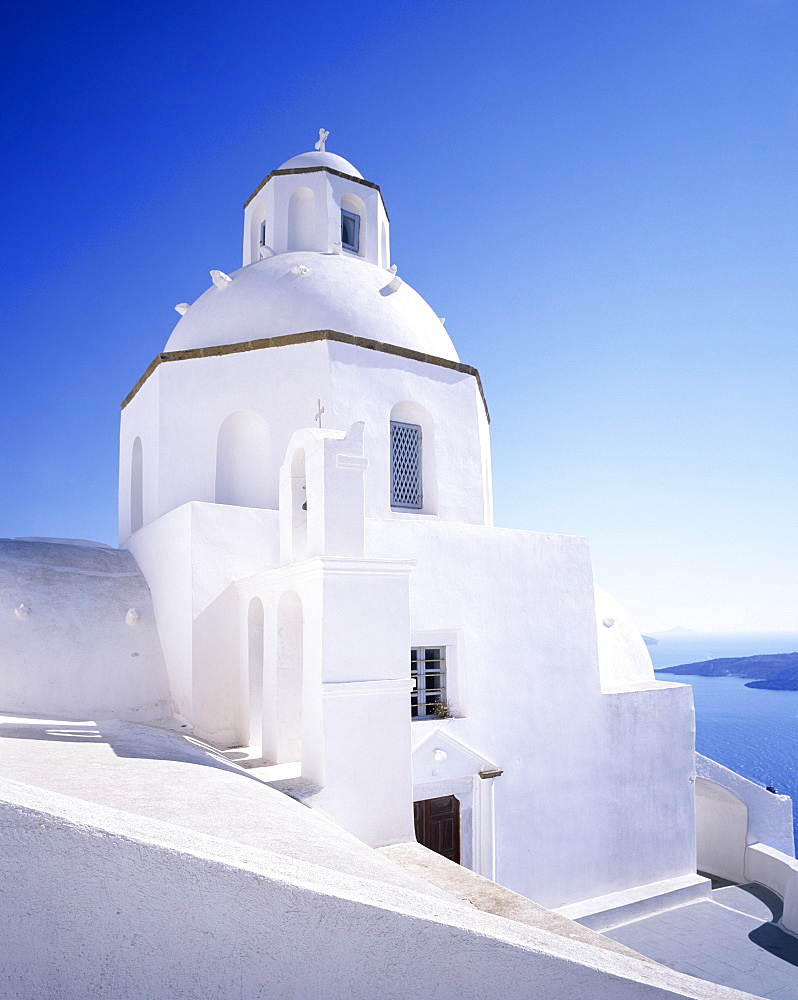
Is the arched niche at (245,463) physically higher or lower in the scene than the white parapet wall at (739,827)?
higher

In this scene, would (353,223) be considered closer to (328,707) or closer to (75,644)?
(75,644)

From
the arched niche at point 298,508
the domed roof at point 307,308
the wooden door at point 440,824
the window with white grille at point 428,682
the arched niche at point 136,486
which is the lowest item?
the wooden door at point 440,824

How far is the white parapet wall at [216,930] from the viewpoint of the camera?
2.01 meters

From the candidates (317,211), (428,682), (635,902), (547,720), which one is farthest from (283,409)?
(635,902)

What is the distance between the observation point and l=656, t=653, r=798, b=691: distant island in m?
84.3

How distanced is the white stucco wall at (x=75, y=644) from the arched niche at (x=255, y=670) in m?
1.19

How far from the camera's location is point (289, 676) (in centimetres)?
702

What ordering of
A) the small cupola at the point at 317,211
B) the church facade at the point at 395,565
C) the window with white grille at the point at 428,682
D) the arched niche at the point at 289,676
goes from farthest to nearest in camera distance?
the small cupola at the point at 317,211 → the window with white grille at the point at 428,682 → the church facade at the point at 395,565 → the arched niche at the point at 289,676

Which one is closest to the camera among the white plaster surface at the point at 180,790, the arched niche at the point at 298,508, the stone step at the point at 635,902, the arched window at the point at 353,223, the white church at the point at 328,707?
the white church at the point at 328,707

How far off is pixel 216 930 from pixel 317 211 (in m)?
11.7

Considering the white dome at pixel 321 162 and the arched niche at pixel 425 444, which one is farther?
the white dome at pixel 321 162

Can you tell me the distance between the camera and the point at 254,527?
857 cm

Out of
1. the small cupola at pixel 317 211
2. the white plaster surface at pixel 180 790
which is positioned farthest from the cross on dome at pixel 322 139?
the white plaster surface at pixel 180 790

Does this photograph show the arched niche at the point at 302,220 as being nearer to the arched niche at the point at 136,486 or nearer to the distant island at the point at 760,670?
the arched niche at the point at 136,486
